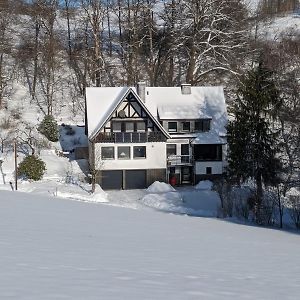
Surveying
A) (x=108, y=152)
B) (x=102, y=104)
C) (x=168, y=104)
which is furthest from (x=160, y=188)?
(x=102, y=104)

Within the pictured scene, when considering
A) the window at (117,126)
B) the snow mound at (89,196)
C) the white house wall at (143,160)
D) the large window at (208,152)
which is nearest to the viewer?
the snow mound at (89,196)

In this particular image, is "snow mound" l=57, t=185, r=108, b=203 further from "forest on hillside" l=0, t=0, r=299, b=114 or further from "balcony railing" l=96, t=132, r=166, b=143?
"forest on hillside" l=0, t=0, r=299, b=114

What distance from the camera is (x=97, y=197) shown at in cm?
2631

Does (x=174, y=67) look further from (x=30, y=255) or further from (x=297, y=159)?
(x=30, y=255)

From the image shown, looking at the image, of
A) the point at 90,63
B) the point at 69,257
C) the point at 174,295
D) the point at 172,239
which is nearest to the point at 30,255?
the point at 69,257

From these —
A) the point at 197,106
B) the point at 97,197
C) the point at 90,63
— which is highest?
the point at 90,63

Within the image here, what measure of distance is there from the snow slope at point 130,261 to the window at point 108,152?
54.3 ft

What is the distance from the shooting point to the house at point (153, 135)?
100.0 ft

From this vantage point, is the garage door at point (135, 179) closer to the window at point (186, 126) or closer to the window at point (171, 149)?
the window at point (171, 149)

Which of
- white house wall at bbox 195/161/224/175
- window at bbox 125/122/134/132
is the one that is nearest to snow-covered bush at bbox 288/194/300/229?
white house wall at bbox 195/161/224/175

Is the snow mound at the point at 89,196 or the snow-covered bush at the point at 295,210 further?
the snow mound at the point at 89,196

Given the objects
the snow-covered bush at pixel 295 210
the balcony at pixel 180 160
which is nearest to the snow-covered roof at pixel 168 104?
the balcony at pixel 180 160

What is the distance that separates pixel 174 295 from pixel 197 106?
27268 mm

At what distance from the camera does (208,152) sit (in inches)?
1252
